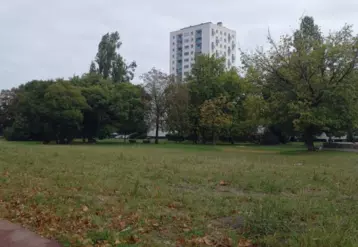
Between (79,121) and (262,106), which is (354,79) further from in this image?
(79,121)

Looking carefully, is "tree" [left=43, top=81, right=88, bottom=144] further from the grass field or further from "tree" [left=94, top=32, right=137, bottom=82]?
the grass field

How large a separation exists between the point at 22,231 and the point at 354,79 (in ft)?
92.7

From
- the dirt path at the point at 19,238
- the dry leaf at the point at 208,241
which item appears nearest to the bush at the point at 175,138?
the dirt path at the point at 19,238

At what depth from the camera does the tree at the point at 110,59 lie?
5934cm

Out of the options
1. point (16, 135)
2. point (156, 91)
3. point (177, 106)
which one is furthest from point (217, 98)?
point (16, 135)

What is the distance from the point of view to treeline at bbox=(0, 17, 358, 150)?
95.5ft

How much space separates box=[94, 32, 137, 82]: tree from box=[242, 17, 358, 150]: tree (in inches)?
1269

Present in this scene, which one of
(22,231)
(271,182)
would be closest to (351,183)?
(271,182)

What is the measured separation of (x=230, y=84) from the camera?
52.4 m

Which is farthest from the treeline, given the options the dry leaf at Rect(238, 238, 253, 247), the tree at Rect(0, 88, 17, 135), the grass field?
the dry leaf at Rect(238, 238, 253, 247)

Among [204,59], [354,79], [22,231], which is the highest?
[204,59]

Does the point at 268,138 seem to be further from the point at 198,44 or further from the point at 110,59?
the point at 198,44

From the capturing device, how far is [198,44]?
116 metres

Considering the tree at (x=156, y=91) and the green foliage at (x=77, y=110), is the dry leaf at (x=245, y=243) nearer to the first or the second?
the green foliage at (x=77, y=110)
